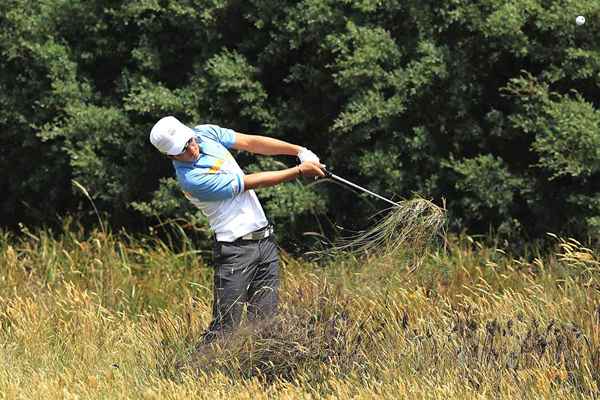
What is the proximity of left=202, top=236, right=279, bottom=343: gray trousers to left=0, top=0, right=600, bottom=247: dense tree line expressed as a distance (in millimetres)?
1867

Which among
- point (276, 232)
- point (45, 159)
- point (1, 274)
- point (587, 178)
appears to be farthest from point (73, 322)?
point (587, 178)

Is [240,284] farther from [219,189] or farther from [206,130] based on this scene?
[206,130]

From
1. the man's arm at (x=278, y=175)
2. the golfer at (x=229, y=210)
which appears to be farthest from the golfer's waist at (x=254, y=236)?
the man's arm at (x=278, y=175)

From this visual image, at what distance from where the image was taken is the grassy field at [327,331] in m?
6.09

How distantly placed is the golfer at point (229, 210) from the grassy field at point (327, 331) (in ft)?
0.71

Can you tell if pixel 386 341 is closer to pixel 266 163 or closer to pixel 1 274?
pixel 266 163

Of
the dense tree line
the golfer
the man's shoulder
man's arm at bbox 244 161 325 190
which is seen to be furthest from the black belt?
the dense tree line

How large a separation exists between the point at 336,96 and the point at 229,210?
2481mm

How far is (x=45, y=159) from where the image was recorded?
9.92 meters

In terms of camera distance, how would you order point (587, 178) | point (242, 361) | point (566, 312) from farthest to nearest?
point (587, 178) < point (566, 312) < point (242, 361)

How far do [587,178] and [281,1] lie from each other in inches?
102

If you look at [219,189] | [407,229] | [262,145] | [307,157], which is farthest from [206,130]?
[407,229]

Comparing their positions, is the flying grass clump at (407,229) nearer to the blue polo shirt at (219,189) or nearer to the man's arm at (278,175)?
the man's arm at (278,175)

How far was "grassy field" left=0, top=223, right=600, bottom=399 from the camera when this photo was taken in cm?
609
